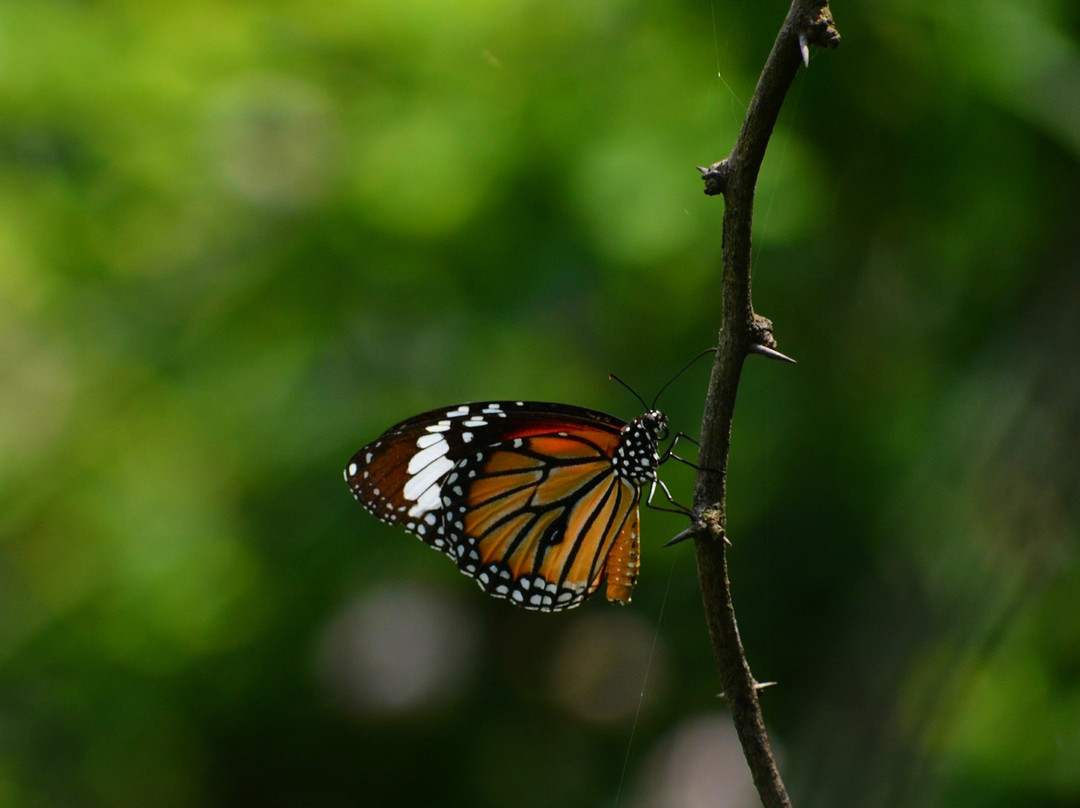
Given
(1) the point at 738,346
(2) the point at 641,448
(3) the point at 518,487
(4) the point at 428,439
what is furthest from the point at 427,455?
(1) the point at 738,346

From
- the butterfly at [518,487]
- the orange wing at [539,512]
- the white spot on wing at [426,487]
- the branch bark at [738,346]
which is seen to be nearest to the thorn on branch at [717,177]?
the branch bark at [738,346]

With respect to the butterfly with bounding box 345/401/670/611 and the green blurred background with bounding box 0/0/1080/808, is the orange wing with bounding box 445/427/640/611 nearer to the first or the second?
the butterfly with bounding box 345/401/670/611

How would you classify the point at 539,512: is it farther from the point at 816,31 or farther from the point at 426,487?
the point at 816,31

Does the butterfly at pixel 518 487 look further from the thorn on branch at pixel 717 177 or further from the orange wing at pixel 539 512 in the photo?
the thorn on branch at pixel 717 177

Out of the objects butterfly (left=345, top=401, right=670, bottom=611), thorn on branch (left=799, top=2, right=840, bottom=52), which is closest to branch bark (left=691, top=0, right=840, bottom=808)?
thorn on branch (left=799, top=2, right=840, bottom=52)

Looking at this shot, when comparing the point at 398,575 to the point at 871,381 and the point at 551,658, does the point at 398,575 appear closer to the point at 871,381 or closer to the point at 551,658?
the point at 551,658

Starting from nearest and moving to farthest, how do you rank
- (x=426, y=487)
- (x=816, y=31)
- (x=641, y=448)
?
(x=816, y=31) → (x=641, y=448) → (x=426, y=487)

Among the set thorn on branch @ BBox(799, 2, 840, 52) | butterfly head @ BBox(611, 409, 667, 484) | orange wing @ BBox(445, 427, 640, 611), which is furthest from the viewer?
orange wing @ BBox(445, 427, 640, 611)
